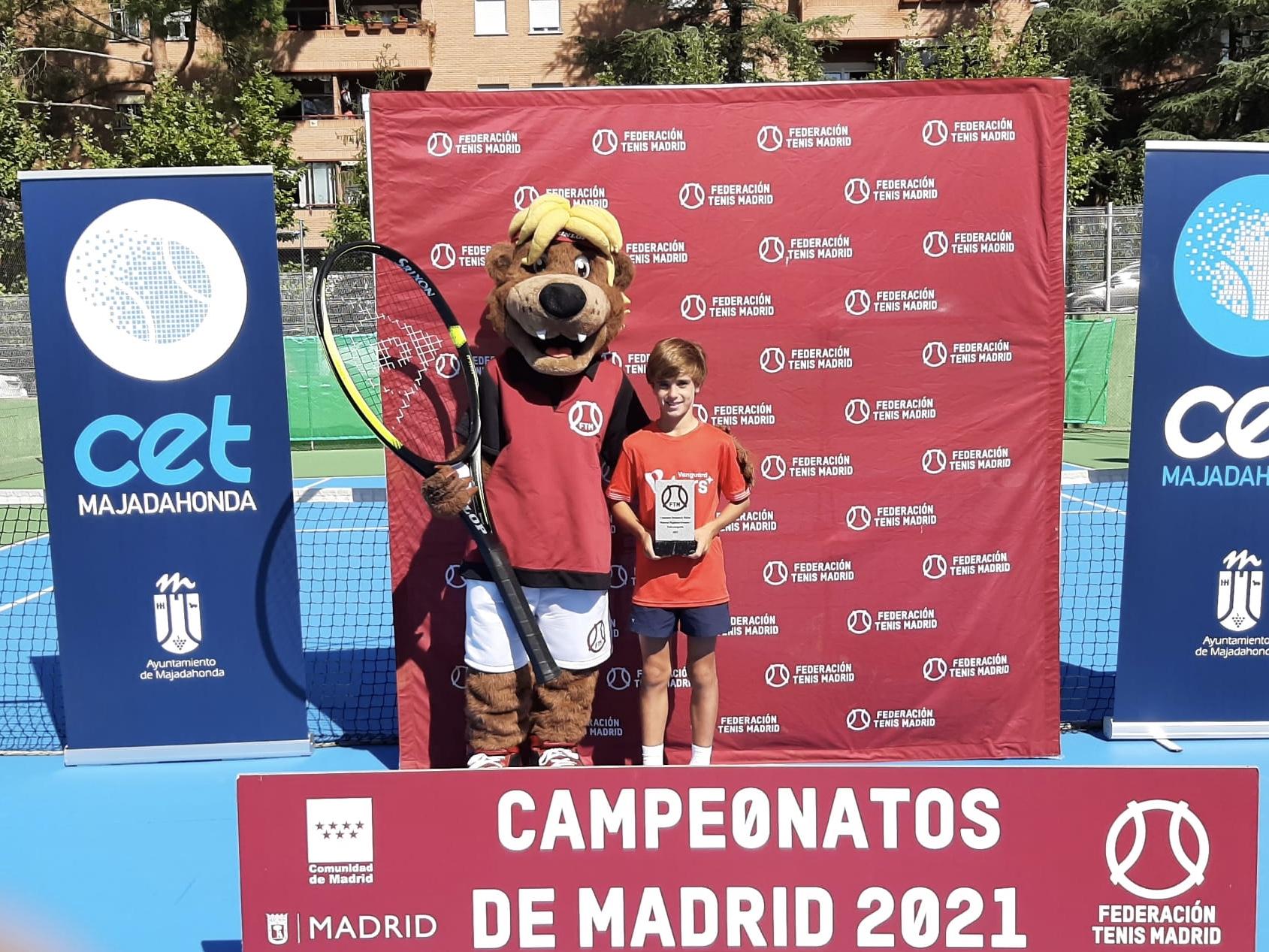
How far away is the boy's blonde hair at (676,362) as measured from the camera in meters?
4.23

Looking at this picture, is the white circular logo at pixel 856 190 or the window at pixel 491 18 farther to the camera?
the window at pixel 491 18

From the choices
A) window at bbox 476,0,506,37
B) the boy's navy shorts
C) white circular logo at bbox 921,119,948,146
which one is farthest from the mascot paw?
window at bbox 476,0,506,37

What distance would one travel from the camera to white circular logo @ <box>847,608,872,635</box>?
5.05m

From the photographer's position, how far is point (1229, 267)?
5047mm

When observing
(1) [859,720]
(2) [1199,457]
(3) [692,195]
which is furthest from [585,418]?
(2) [1199,457]

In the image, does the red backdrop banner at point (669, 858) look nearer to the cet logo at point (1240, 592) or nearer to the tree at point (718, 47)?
the cet logo at point (1240, 592)

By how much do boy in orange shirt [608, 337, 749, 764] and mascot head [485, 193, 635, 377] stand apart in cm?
31

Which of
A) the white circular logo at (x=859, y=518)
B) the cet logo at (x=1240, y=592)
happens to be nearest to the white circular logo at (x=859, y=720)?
the white circular logo at (x=859, y=518)

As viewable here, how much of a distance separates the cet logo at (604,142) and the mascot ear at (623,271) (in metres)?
0.57

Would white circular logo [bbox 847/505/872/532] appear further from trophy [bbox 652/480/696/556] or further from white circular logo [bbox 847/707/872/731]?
trophy [bbox 652/480/696/556]

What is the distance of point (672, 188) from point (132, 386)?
2.71 meters

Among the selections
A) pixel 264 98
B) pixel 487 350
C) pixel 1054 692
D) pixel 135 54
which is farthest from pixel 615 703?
pixel 135 54

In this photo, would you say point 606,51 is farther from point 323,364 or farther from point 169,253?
point 169,253

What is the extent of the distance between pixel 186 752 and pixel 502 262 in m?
2.87
